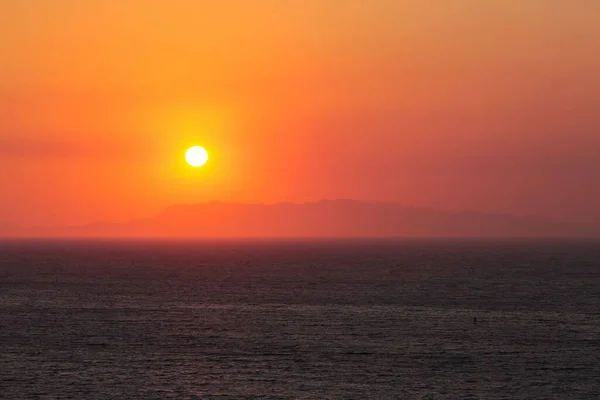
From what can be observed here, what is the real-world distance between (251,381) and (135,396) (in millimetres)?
12228

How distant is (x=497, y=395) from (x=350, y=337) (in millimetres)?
33846

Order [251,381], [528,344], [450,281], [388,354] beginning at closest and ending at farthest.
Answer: [251,381], [388,354], [528,344], [450,281]

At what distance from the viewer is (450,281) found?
199 meters

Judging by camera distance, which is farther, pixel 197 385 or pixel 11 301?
pixel 11 301

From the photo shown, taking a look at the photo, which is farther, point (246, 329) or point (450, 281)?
point (450, 281)

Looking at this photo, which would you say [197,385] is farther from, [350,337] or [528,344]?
[528,344]

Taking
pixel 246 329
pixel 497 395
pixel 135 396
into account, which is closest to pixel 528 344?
pixel 497 395

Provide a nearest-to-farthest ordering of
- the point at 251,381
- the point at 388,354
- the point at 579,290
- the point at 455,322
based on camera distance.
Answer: the point at 251,381, the point at 388,354, the point at 455,322, the point at 579,290

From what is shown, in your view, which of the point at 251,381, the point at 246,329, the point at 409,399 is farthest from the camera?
the point at 246,329

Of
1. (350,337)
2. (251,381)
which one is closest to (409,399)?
(251,381)

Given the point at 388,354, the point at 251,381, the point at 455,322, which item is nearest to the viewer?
the point at 251,381

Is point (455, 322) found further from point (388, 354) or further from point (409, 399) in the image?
point (409, 399)

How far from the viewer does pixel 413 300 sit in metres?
152

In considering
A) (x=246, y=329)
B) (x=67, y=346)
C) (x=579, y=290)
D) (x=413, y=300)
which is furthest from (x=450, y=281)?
(x=67, y=346)
